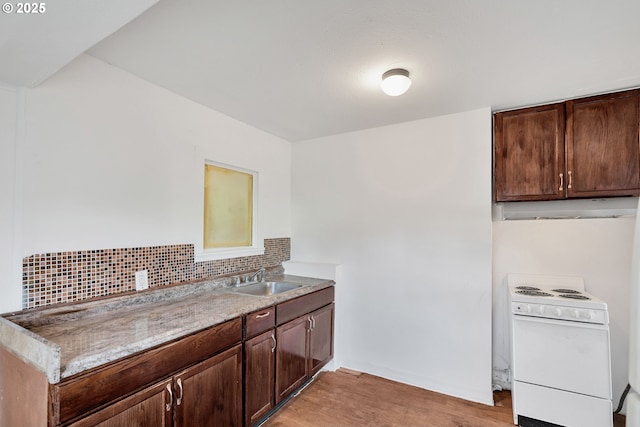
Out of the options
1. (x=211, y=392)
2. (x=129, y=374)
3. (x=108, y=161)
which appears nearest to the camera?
(x=129, y=374)

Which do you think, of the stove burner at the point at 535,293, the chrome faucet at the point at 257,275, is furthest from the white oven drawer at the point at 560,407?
the chrome faucet at the point at 257,275

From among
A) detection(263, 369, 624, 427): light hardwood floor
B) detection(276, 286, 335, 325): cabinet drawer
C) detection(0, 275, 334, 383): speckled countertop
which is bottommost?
detection(263, 369, 624, 427): light hardwood floor

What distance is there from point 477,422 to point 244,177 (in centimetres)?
279

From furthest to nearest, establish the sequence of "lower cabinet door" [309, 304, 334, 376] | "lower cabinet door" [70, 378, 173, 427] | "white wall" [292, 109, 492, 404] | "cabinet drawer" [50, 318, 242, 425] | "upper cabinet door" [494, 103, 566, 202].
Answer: "lower cabinet door" [309, 304, 334, 376] < "white wall" [292, 109, 492, 404] < "upper cabinet door" [494, 103, 566, 202] < "lower cabinet door" [70, 378, 173, 427] < "cabinet drawer" [50, 318, 242, 425]

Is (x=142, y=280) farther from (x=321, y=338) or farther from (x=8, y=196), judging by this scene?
(x=321, y=338)

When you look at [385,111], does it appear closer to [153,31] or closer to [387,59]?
[387,59]

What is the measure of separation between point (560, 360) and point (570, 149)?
1556 millimetres

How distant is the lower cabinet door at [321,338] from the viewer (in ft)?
8.96

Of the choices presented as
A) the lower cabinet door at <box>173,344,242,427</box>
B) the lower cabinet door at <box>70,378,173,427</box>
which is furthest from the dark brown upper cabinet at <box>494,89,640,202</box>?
the lower cabinet door at <box>70,378,173,427</box>

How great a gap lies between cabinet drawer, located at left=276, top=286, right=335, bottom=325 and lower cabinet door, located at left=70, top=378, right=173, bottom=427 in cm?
91

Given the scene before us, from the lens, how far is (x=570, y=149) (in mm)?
2395

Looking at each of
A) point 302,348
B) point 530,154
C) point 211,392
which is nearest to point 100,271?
point 211,392

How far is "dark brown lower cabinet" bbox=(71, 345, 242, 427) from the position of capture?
136 centimetres

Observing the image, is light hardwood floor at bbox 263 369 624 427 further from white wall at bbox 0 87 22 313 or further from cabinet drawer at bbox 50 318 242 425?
white wall at bbox 0 87 22 313
